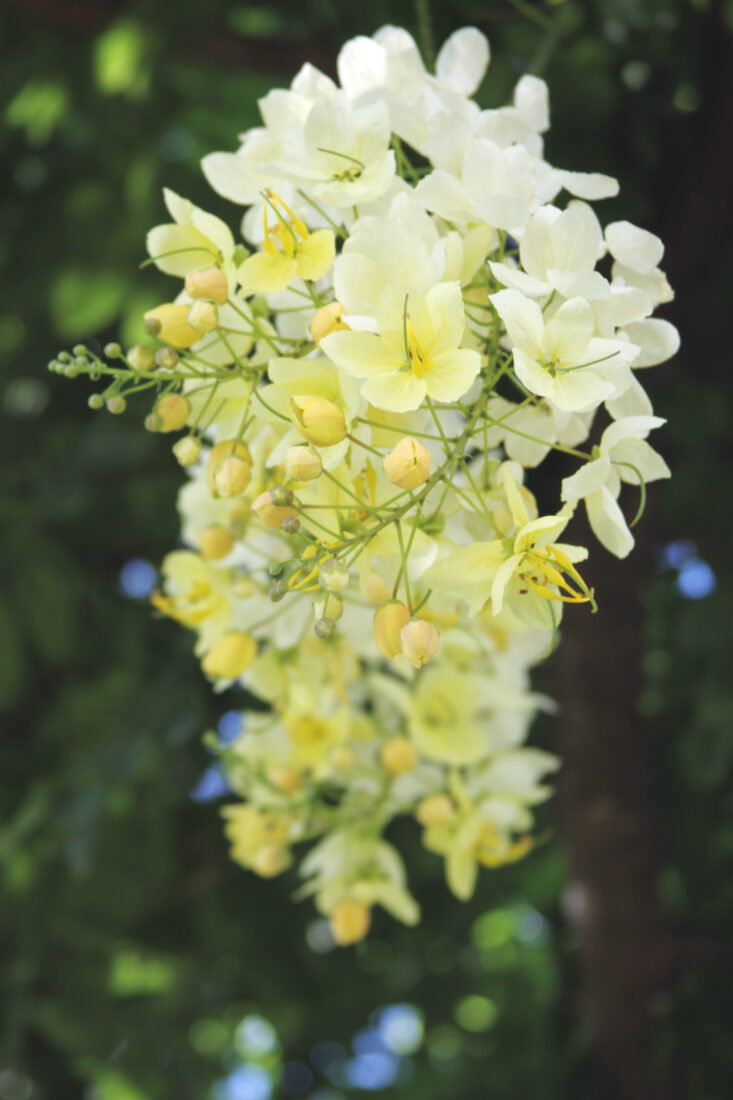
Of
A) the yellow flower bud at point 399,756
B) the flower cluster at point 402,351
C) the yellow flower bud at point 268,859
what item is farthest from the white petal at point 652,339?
the yellow flower bud at point 268,859

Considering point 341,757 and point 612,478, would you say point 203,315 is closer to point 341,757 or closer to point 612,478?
point 612,478

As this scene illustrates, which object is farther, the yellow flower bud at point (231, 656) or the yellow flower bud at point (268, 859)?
the yellow flower bud at point (268, 859)

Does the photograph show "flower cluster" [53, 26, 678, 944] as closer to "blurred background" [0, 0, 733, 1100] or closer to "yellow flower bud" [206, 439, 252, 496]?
"yellow flower bud" [206, 439, 252, 496]

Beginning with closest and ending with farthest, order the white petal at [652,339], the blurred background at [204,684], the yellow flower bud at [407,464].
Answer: the yellow flower bud at [407,464]
the white petal at [652,339]
the blurred background at [204,684]

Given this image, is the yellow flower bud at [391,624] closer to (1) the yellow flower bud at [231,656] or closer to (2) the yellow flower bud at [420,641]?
(2) the yellow flower bud at [420,641]

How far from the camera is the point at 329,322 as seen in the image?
58 cm

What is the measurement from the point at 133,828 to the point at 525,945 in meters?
1.10

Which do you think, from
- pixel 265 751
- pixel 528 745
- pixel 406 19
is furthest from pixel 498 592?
pixel 528 745

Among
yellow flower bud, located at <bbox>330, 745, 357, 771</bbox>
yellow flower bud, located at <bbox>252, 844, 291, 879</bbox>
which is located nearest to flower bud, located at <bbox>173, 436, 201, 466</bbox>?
yellow flower bud, located at <bbox>330, 745, 357, 771</bbox>

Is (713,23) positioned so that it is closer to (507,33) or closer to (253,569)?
(507,33)

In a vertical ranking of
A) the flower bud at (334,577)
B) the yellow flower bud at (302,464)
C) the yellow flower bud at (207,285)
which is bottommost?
the flower bud at (334,577)

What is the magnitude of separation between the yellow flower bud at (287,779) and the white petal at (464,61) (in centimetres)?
59

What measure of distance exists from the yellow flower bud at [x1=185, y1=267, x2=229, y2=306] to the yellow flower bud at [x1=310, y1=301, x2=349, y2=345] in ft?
0.23

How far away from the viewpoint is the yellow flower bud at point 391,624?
61cm
